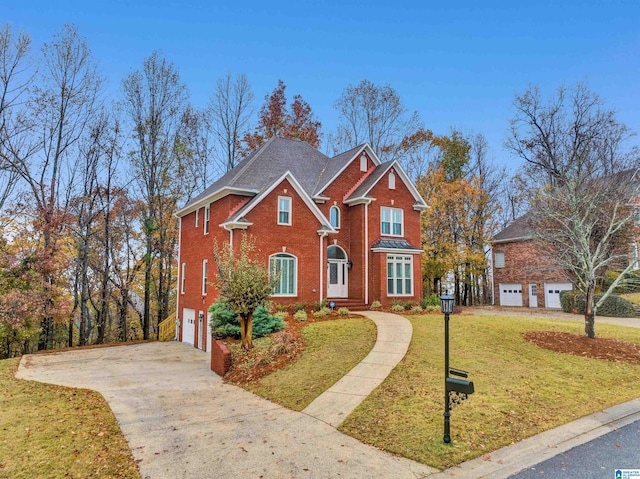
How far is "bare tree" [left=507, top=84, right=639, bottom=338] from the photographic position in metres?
13.2

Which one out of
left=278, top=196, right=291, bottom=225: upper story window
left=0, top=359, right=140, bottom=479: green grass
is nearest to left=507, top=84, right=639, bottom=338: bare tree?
left=278, top=196, right=291, bottom=225: upper story window

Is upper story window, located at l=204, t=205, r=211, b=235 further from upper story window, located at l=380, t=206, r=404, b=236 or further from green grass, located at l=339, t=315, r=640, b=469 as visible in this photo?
green grass, located at l=339, t=315, r=640, b=469

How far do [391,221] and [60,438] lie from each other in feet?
61.8

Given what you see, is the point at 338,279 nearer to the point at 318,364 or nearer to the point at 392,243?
the point at 392,243

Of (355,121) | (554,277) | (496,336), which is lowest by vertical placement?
(496,336)

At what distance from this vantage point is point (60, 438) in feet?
21.2

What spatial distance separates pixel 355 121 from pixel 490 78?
1348cm

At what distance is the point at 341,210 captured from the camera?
22.2 m

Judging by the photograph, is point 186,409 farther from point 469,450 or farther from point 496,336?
point 496,336

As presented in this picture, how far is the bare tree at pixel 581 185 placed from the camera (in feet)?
43.3

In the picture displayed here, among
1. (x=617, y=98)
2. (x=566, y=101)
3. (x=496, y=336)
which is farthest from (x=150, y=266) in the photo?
(x=617, y=98)

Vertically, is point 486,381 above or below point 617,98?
below

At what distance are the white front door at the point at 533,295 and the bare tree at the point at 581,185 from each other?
547cm

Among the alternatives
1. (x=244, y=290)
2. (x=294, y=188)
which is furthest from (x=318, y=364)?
(x=294, y=188)
